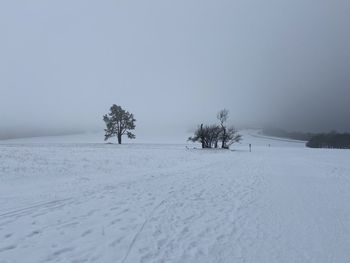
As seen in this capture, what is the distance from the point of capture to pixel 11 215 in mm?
9016

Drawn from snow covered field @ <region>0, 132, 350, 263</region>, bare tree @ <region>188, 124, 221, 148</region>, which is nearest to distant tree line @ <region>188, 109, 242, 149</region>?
bare tree @ <region>188, 124, 221, 148</region>

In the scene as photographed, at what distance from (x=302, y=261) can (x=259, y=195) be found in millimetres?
7189

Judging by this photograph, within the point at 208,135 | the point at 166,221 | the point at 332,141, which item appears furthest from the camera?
the point at 332,141

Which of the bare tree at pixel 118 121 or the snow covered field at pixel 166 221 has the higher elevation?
the bare tree at pixel 118 121

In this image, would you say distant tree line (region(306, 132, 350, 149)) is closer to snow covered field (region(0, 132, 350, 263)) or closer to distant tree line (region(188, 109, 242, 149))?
distant tree line (region(188, 109, 242, 149))

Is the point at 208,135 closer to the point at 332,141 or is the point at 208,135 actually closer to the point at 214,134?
the point at 214,134

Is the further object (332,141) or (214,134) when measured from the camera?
(332,141)

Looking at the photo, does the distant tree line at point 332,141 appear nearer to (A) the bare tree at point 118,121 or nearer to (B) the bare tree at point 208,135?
(B) the bare tree at point 208,135

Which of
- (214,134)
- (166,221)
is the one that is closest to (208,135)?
(214,134)

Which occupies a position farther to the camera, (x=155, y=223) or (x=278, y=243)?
(x=155, y=223)

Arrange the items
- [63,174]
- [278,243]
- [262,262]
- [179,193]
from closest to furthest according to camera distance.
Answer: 1. [262,262]
2. [278,243]
3. [179,193]
4. [63,174]

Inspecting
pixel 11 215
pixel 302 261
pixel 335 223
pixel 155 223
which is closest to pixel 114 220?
pixel 155 223

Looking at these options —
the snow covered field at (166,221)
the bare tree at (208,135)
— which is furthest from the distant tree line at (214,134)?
the snow covered field at (166,221)

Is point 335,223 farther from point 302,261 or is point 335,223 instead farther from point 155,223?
point 155,223
